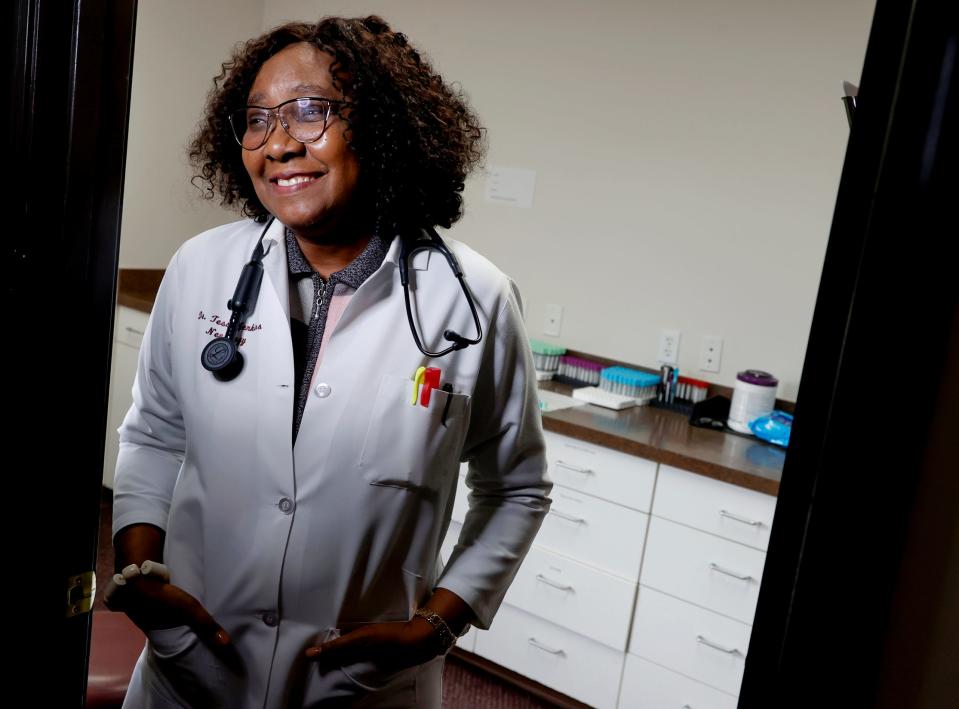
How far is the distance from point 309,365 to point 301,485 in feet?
0.45

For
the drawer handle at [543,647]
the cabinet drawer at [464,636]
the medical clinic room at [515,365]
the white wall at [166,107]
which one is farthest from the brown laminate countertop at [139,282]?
the drawer handle at [543,647]

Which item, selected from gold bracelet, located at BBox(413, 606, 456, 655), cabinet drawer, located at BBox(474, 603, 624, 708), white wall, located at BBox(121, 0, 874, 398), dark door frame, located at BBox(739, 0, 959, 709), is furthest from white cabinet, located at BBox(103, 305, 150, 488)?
dark door frame, located at BBox(739, 0, 959, 709)

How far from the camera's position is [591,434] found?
197 cm

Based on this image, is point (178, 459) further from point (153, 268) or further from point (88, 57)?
point (153, 268)

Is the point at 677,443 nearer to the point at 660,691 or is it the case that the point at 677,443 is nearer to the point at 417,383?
the point at 660,691

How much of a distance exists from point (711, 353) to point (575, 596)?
2.41ft

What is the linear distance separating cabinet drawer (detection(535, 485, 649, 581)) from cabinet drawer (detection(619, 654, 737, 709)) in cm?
21

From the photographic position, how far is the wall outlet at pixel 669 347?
2355mm

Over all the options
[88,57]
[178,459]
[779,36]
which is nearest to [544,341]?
[779,36]

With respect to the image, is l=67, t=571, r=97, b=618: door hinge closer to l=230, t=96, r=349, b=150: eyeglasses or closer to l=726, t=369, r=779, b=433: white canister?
l=230, t=96, r=349, b=150: eyeglasses

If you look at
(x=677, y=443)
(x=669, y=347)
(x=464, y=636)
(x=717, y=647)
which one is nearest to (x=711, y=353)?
(x=669, y=347)

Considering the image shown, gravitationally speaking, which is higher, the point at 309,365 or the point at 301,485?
the point at 309,365

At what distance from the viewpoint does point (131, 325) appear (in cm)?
273

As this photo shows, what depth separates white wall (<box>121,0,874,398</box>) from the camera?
213cm
